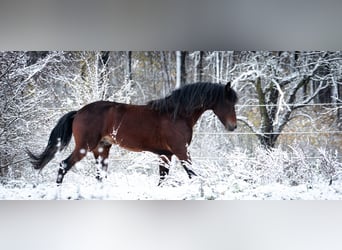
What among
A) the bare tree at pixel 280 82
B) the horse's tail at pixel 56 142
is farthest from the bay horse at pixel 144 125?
the bare tree at pixel 280 82

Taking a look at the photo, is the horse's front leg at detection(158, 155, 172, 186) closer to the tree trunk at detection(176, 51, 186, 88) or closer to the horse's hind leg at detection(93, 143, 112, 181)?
the horse's hind leg at detection(93, 143, 112, 181)

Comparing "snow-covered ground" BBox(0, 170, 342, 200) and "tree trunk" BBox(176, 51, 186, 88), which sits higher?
"tree trunk" BBox(176, 51, 186, 88)

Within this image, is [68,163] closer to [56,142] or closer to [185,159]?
[56,142]

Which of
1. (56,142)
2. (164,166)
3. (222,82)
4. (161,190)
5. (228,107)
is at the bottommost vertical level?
(161,190)

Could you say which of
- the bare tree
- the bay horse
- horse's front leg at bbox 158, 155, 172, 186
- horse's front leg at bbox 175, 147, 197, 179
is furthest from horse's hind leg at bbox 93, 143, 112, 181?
the bare tree

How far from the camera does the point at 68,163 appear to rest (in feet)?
8.94

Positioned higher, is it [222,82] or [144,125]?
[222,82]

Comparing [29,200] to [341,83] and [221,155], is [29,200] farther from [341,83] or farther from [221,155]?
[341,83]

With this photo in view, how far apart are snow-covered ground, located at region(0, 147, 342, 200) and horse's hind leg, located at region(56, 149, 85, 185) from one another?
3cm

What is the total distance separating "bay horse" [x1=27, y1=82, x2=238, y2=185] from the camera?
2730 mm

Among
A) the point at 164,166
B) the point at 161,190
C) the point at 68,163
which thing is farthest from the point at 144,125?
the point at 68,163

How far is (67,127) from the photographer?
107 inches

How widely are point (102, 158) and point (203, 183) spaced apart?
25.1 inches
